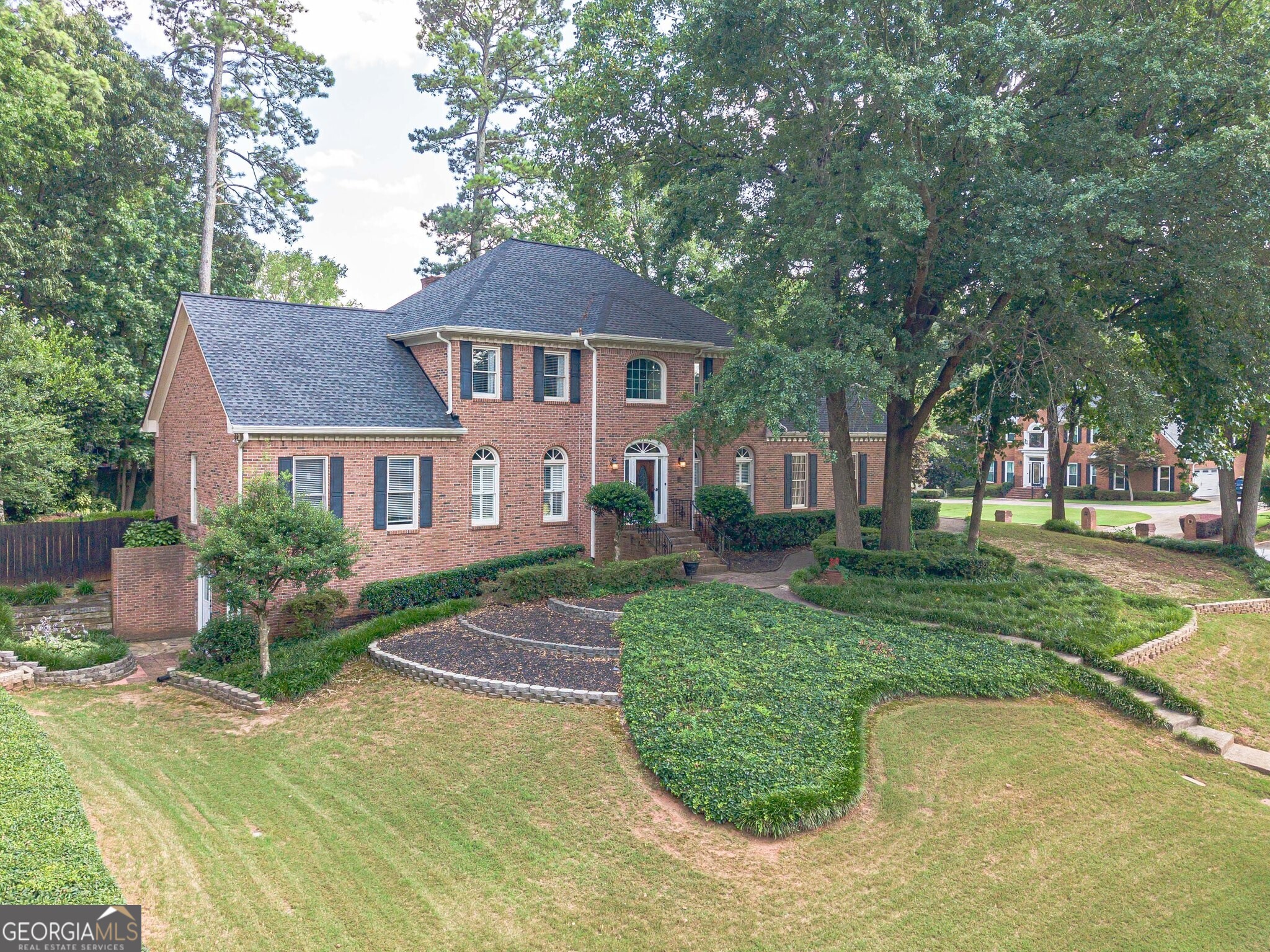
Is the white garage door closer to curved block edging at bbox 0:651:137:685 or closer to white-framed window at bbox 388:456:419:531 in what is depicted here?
white-framed window at bbox 388:456:419:531

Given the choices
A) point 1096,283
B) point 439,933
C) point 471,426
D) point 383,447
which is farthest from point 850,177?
point 439,933

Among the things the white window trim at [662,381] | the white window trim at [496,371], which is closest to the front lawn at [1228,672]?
the white window trim at [662,381]

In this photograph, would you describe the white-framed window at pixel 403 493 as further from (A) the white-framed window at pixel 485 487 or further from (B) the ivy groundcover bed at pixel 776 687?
(B) the ivy groundcover bed at pixel 776 687

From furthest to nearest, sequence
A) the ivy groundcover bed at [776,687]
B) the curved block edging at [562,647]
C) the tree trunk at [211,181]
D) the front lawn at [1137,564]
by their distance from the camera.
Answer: the tree trunk at [211,181] < the front lawn at [1137,564] < the curved block edging at [562,647] < the ivy groundcover bed at [776,687]

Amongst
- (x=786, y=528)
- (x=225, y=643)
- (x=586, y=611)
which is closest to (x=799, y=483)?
(x=786, y=528)

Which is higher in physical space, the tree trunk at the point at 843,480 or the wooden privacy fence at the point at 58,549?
the tree trunk at the point at 843,480

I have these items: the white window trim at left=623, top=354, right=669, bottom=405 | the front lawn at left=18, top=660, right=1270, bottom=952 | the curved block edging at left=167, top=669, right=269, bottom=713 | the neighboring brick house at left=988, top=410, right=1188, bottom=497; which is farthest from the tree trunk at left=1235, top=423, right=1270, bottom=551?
the curved block edging at left=167, top=669, right=269, bottom=713

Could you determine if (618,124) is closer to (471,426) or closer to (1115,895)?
(471,426)
